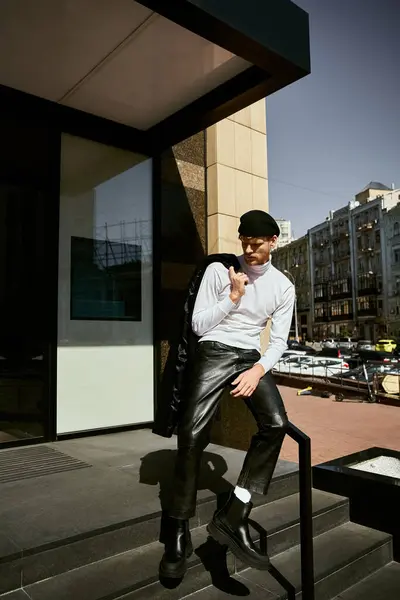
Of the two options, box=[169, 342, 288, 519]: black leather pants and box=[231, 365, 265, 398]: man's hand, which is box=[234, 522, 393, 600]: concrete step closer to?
box=[169, 342, 288, 519]: black leather pants

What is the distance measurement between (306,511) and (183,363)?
1.01 metres

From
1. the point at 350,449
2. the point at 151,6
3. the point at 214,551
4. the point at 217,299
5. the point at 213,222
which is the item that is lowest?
the point at 350,449

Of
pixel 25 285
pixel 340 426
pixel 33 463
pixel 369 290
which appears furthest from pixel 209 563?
pixel 369 290

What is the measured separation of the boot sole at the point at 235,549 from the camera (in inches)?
91.4

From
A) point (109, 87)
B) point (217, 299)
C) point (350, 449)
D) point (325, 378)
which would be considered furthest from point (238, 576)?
point (325, 378)

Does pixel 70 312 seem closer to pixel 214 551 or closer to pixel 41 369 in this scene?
pixel 41 369

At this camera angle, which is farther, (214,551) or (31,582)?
(214,551)

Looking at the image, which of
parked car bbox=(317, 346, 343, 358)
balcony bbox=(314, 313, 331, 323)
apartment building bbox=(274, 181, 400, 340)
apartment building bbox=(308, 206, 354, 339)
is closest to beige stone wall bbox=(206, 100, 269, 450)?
parked car bbox=(317, 346, 343, 358)

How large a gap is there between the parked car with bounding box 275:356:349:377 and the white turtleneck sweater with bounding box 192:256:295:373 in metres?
15.0

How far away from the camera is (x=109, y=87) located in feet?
15.2

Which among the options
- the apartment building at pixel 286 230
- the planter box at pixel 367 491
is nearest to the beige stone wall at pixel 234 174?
the planter box at pixel 367 491

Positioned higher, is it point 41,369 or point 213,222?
point 213,222

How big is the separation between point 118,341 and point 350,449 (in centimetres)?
433

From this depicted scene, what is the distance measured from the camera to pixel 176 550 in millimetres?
2307
